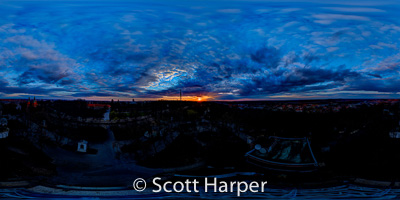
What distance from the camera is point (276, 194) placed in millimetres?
5410

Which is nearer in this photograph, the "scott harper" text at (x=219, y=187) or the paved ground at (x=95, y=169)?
the "scott harper" text at (x=219, y=187)

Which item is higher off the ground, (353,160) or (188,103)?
(188,103)

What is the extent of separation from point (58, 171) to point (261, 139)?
989cm

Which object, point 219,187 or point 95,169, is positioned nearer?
point 219,187

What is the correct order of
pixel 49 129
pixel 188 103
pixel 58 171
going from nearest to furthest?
pixel 58 171 < pixel 49 129 < pixel 188 103

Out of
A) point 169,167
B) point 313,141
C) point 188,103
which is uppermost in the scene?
point 188,103

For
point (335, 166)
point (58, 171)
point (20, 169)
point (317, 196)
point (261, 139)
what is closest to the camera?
point (317, 196)

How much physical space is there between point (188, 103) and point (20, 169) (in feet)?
51.7

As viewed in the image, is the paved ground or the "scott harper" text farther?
the paved ground

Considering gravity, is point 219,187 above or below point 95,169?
above

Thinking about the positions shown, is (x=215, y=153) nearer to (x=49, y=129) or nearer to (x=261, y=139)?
(x=261, y=139)

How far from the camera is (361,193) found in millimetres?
5461

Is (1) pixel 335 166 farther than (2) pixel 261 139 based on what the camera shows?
No

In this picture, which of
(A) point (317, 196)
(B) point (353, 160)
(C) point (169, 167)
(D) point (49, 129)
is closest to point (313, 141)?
(B) point (353, 160)
